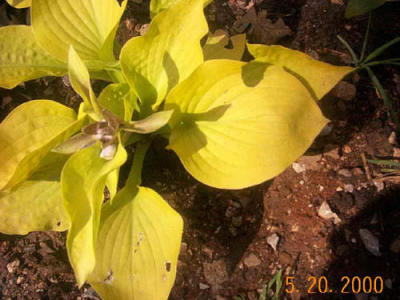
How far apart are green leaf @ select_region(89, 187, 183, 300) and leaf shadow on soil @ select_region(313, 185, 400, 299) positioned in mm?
593

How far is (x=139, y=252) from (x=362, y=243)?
784mm

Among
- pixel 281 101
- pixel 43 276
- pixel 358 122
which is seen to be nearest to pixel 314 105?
pixel 281 101

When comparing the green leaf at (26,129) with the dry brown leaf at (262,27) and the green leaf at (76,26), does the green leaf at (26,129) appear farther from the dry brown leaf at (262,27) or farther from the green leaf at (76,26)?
the dry brown leaf at (262,27)

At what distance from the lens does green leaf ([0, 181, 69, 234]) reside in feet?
3.50

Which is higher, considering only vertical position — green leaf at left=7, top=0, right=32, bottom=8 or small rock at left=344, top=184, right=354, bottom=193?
green leaf at left=7, top=0, right=32, bottom=8

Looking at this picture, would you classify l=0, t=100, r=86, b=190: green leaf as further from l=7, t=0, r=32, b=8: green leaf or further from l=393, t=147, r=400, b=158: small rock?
l=393, t=147, r=400, b=158: small rock

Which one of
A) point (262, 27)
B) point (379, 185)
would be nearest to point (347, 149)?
point (379, 185)

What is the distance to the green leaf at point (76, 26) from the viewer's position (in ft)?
3.51

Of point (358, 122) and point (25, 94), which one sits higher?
point (25, 94)

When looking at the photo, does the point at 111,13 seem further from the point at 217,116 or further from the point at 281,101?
the point at 281,101

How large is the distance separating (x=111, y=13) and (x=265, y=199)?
0.82 m

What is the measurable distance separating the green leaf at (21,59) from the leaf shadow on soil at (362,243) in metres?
1.06

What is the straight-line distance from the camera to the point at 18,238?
1394mm

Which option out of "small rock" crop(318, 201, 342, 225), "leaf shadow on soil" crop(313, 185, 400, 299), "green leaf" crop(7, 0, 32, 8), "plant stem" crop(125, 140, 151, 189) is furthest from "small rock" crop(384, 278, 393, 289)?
"green leaf" crop(7, 0, 32, 8)
